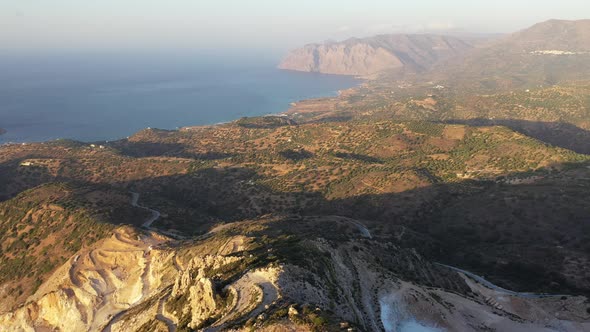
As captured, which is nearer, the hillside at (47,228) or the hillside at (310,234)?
the hillside at (310,234)

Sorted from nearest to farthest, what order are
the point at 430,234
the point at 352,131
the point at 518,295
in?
1. the point at 518,295
2. the point at 430,234
3. the point at 352,131

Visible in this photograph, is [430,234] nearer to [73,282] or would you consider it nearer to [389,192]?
[389,192]

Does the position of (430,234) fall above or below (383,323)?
below

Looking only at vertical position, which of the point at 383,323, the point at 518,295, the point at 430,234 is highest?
the point at 383,323

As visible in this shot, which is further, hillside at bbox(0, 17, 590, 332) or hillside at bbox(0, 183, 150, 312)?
hillside at bbox(0, 183, 150, 312)

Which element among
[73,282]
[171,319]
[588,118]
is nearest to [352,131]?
[588,118]

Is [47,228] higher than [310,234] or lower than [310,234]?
lower

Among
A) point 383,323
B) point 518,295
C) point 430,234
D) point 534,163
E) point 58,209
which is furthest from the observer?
point 534,163

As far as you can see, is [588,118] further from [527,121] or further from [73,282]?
[73,282]

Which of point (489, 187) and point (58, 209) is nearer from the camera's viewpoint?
point (58, 209)

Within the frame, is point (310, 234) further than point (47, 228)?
No
